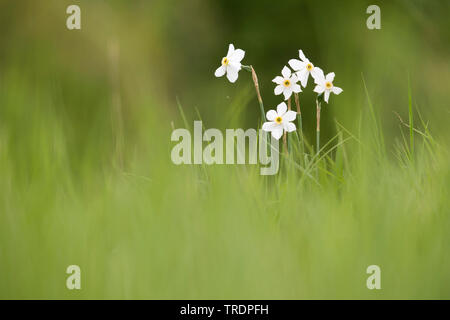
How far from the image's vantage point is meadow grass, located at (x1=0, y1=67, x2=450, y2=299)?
1090mm

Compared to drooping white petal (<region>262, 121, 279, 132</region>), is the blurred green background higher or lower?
lower

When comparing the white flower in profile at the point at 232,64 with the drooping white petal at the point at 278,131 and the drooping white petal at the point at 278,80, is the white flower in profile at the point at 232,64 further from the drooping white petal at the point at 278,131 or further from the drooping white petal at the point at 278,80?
the drooping white petal at the point at 278,131

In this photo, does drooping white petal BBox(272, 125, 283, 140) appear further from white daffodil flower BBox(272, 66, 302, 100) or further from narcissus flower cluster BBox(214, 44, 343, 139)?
white daffodil flower BBox(272, 66, 302, 100)

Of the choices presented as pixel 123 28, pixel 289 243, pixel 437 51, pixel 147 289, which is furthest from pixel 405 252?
pixel 123 28

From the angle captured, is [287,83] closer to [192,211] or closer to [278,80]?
[278,80]

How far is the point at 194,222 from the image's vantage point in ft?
3.97

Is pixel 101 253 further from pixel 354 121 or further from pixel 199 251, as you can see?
pixel 354 121

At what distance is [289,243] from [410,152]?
0.70 metres

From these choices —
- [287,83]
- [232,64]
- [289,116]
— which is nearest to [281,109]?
[289,116]

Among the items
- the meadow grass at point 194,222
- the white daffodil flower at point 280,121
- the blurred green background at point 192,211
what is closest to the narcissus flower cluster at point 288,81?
the white daffodil flower at point 280,121

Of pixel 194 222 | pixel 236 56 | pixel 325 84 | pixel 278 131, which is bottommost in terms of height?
pixel 194 222

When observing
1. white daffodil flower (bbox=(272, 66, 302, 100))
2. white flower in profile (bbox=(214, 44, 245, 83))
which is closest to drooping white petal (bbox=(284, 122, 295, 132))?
white daffodil flower (bbox=(272, 66, 302, 100))

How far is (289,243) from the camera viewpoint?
3.94 feet
